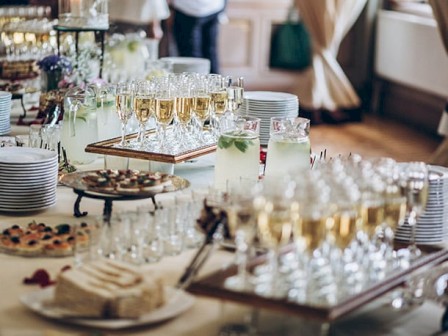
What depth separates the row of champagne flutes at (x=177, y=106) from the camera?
3021mm

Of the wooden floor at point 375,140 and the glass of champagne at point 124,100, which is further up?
the glass of champagne at point 124,100

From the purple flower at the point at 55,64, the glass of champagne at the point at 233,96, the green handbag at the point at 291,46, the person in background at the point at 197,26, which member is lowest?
the green handbag at the point at 291,46

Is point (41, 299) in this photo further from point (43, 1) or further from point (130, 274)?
point (43, 1)

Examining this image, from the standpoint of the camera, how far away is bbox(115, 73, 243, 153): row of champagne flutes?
3.02 m

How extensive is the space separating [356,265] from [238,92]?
1385mm

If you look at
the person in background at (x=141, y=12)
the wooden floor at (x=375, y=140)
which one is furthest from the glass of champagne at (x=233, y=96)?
the wooden floor at (x=375, y=140)

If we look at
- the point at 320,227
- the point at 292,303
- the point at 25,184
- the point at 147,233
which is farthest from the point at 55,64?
the point at 292,303

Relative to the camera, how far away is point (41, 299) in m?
1.92

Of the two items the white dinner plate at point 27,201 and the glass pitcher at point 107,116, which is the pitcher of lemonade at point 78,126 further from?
the white dinner plate at point 27,201

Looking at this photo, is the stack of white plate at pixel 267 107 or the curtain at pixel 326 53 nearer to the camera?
the stack of white plate at pixel 267 107

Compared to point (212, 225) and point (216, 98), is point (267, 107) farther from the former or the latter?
point (212, 225)

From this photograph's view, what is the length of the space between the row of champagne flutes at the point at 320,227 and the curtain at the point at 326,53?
21.4 feet

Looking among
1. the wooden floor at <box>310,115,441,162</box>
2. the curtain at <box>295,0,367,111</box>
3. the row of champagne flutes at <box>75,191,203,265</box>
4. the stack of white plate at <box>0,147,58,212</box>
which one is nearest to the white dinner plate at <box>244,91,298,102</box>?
the stack of white plate at <box>0,147,58,212</box>

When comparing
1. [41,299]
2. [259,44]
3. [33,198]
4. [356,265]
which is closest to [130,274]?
[41,299]
